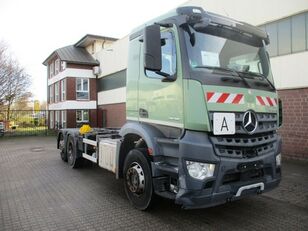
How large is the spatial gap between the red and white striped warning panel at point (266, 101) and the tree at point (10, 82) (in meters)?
30.5

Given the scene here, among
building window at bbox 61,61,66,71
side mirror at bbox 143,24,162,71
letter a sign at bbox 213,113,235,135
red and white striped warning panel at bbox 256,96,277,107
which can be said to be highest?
building window at bbox 61,61,66,71

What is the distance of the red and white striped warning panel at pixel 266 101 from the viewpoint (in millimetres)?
4555

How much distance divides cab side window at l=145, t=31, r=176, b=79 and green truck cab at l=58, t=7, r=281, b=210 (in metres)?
0.01

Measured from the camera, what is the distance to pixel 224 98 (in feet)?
13.7

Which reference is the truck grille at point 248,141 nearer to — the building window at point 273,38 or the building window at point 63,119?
the building window at point 273,38

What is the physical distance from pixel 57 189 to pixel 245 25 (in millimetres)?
4963

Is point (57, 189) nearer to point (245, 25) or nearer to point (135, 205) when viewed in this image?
point (135, 205)

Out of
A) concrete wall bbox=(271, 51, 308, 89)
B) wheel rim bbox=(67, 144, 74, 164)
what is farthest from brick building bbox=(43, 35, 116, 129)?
concrete wall bbox=(271, 51, 308, 89)

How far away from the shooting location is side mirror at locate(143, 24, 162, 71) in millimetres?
4059

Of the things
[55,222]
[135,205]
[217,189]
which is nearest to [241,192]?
[217,189]

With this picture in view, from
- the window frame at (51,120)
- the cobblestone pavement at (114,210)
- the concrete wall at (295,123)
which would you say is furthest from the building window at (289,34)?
the window frame at (51,120)

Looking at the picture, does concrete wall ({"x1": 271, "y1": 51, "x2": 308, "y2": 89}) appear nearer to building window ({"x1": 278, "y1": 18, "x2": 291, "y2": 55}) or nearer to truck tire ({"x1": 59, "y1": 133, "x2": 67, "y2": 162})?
building window ({"x1": 278, "y1": 18, "x2": 291, "y2": 55})

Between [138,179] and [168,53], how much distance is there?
2.02 metres

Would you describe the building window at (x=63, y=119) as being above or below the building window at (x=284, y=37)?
below
